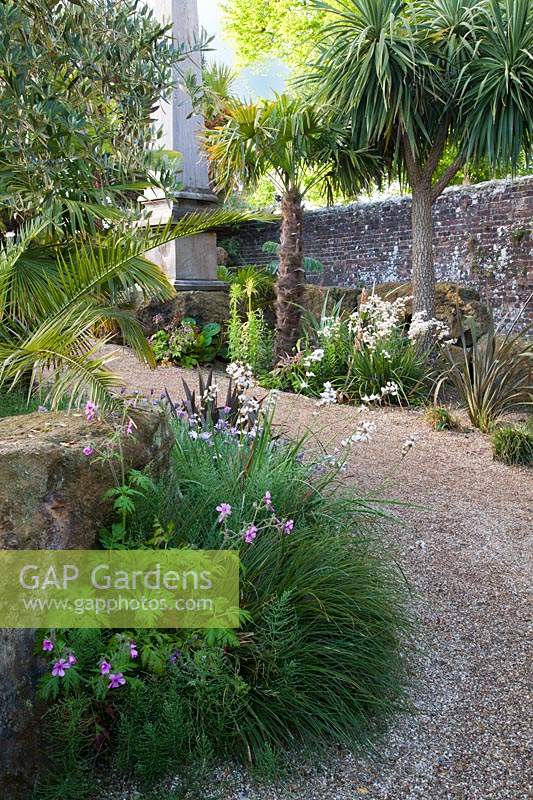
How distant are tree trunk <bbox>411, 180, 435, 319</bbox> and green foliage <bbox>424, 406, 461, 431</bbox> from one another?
205cm

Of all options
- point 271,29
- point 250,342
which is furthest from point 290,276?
point 271,29

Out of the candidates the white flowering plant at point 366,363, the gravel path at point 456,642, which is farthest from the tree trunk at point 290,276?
the gravel path at point 456,642

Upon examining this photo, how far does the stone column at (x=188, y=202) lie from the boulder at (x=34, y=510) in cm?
638

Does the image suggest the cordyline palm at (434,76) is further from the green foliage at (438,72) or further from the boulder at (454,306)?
the boulder at (454,306)

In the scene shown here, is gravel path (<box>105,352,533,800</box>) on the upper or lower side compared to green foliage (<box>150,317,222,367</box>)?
lower

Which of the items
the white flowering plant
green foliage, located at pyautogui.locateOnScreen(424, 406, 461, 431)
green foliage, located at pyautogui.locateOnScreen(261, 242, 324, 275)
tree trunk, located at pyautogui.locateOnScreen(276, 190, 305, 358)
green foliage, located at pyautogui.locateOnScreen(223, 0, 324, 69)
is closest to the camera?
green foliage, located at pyautogui.locateOnScreen(424, 406, 461, 431)

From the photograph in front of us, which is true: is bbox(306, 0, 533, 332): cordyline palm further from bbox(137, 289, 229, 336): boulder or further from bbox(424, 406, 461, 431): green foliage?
bbox(137, 289, 229, 336): boulder

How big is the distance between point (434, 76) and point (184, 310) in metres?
3.74

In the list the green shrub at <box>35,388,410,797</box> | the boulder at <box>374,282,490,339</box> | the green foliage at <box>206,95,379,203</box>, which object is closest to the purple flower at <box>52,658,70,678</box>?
the green shrub at <box>35,388,410,797</box>

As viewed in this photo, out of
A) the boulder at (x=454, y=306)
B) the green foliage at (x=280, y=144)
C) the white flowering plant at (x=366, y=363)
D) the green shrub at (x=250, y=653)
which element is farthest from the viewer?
the boulder at (x=454, y=306)

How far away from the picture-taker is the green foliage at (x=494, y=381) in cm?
618

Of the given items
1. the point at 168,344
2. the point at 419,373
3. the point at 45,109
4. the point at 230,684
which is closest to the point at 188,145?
the point at 168,344

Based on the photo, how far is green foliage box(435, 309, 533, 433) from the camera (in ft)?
20.3

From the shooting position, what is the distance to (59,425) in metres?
2.22
